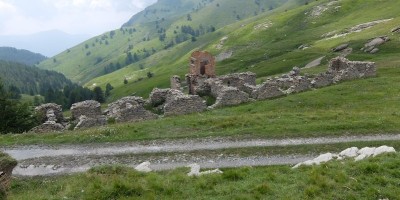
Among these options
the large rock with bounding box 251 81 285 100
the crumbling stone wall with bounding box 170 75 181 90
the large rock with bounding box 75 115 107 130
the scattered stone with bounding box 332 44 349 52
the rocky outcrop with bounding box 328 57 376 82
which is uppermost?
the large rock with bounding box 75 115 107 130

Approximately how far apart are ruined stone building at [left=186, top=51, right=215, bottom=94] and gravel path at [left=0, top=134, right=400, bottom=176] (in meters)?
32.5

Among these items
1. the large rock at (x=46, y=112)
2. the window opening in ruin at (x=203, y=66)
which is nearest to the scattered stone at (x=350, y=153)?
the large rock at (x=46, y=112)

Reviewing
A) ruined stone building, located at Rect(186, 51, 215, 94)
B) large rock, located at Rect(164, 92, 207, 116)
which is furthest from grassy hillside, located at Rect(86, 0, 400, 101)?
large rock, located at Rect(164, 92, 207, 116)

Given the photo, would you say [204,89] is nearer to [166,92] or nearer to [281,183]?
[166,92]

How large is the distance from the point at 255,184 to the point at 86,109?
36.8 metres

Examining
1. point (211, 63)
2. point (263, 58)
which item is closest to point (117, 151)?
point (211, 63)

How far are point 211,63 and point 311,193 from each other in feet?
165

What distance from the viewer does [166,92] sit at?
54062 mm

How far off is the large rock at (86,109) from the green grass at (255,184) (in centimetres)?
3117

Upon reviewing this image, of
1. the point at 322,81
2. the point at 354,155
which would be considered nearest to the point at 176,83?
the point at 322,81

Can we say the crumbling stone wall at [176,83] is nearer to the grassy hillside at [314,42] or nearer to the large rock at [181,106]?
the large rock at [181,106]

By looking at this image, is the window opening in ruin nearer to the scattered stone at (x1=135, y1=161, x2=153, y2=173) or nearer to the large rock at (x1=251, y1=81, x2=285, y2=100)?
the large rock at (x1=251, y1=81, x2=285, y2=100)

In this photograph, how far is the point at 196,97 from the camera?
44.7 meters

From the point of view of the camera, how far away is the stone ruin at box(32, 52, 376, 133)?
1731 inches
